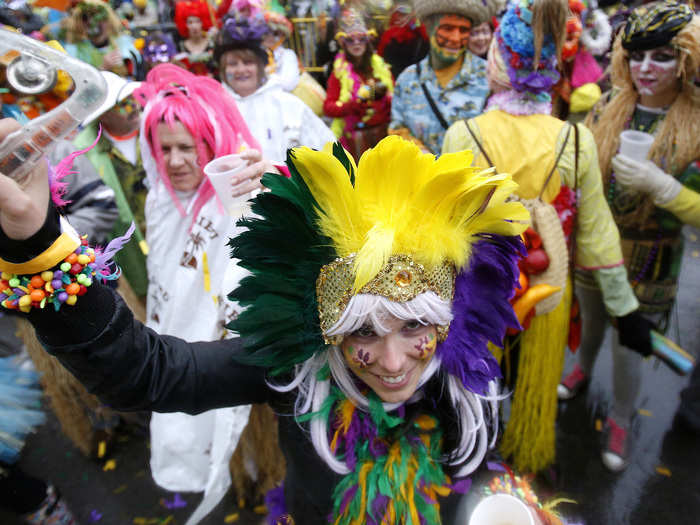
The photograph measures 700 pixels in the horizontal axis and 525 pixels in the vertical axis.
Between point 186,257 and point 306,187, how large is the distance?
4.18ft

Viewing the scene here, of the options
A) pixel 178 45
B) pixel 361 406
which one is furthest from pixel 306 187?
pixel 178 45

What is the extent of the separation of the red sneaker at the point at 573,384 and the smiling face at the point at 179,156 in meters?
2.63

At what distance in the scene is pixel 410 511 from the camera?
1.38 metres

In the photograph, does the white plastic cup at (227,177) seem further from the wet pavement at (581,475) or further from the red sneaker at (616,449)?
the red sneaker at (616,449)

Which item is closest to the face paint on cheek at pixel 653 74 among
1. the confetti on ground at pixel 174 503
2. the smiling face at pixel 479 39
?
the smiling face at pixel 479 39

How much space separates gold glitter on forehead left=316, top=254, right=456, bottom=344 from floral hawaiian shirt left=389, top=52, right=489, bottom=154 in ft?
7.86

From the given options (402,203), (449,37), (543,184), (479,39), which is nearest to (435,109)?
(449,37)

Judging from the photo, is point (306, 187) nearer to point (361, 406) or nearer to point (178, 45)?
point (361, 406)

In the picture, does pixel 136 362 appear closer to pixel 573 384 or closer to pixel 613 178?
pixel 613 178

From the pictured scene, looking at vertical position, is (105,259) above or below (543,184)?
above

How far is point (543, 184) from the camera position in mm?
2217

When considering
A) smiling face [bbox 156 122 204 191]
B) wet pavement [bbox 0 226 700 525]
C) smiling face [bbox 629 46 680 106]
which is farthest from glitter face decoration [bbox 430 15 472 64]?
wet pavement [bbox 0 226 700 525]

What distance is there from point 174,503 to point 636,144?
10.1 ft

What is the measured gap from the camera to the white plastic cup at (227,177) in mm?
1681
